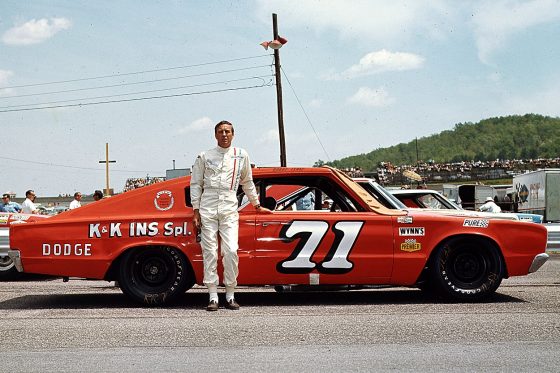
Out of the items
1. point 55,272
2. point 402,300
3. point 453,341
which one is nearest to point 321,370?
point 453,341

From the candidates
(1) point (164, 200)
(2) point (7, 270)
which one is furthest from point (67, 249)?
(2) point (7, 270)

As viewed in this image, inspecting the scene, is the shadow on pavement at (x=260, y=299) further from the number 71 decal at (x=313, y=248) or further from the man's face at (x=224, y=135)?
the man's face at (x=224, y=135)

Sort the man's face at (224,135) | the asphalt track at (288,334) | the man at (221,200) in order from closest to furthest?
1. the asphalt track at (288,334)
2. the man at (221,200)
3. the man's face at (224,135)

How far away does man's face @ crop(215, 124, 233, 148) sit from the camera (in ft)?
23.5

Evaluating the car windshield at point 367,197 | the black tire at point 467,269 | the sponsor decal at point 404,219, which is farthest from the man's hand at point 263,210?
the black tire at point 467,269

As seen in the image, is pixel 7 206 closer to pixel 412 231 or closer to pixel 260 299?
pixel 260 299

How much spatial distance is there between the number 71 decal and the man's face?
1.01 m

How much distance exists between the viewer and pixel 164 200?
7.42 meters

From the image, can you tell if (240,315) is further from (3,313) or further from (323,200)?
(3,313)

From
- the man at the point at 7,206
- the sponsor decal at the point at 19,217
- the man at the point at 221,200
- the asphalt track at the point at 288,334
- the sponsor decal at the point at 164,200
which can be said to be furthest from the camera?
the man at the point at 7,206

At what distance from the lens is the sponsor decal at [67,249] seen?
7340 millimetres

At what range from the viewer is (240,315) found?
21.4 feet

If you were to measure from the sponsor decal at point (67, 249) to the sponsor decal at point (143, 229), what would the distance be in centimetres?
16

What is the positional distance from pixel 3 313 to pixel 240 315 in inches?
88.1
